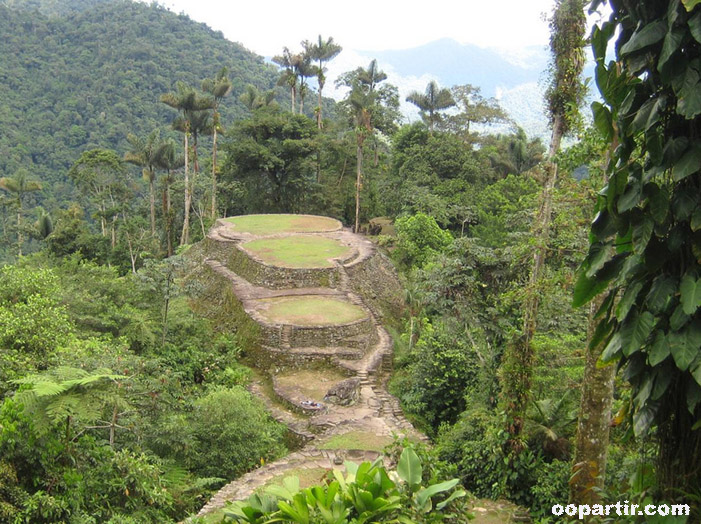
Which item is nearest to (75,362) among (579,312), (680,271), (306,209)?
(680,271)

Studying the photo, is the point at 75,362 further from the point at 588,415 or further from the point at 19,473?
the point at 588,415

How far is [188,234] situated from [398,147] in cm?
1113

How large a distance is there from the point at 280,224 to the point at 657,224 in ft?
67.9

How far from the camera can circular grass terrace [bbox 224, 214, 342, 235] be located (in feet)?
70.1

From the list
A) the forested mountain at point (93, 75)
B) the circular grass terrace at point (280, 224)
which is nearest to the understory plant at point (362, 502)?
the circular grass terrace at point (280, 224)

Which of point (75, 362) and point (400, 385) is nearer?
point (75, 362)

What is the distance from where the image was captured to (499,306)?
31.9 ft

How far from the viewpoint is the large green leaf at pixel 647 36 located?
215 centimetres

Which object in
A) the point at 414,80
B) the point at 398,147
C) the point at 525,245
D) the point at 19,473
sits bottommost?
the point at 19,473

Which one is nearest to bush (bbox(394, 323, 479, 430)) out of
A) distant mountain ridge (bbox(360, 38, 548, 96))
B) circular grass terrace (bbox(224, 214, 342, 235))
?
circular grass terrace (bbox(224, 214, 342, 235))

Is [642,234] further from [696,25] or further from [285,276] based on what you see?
[285,276]

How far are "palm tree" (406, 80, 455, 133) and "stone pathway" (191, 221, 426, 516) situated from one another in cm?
1544

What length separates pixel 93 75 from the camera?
47.0 meters

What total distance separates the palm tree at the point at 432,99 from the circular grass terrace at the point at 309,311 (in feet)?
63.1
